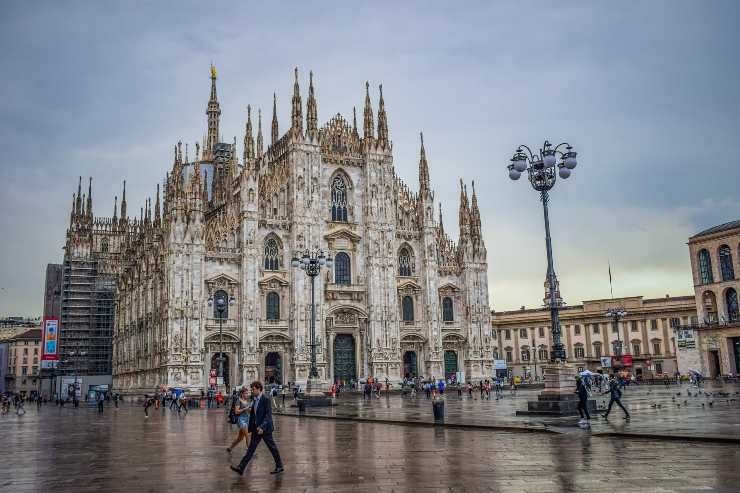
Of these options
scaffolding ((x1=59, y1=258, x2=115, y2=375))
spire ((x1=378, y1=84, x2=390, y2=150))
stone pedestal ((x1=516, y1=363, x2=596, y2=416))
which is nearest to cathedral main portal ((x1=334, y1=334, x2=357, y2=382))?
spire ((x1=378, y1=84, x2=390, y2=150))

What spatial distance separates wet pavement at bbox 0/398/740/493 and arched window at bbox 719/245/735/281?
5212 cm

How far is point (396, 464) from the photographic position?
12039mm

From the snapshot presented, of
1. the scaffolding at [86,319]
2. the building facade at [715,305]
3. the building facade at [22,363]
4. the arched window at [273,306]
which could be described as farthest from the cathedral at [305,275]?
the building facade at [22,363]

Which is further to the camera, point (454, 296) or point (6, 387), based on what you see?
point (6, 387)

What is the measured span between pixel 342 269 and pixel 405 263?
19.7ft

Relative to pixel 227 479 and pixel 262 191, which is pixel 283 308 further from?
pixel 227 479

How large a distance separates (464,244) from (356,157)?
12400 millimetres

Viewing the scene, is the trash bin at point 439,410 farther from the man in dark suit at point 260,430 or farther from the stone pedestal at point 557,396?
the man in dark suit at point 260,430

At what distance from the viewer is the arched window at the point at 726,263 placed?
6162 cm

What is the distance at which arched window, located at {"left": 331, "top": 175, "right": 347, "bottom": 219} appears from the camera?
5878 cm

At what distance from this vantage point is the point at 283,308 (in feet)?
180

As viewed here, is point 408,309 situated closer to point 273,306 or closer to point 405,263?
point 405,263

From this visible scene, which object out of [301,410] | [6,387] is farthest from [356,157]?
[6,387]

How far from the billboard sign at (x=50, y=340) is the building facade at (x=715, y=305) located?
60699 millimetres
